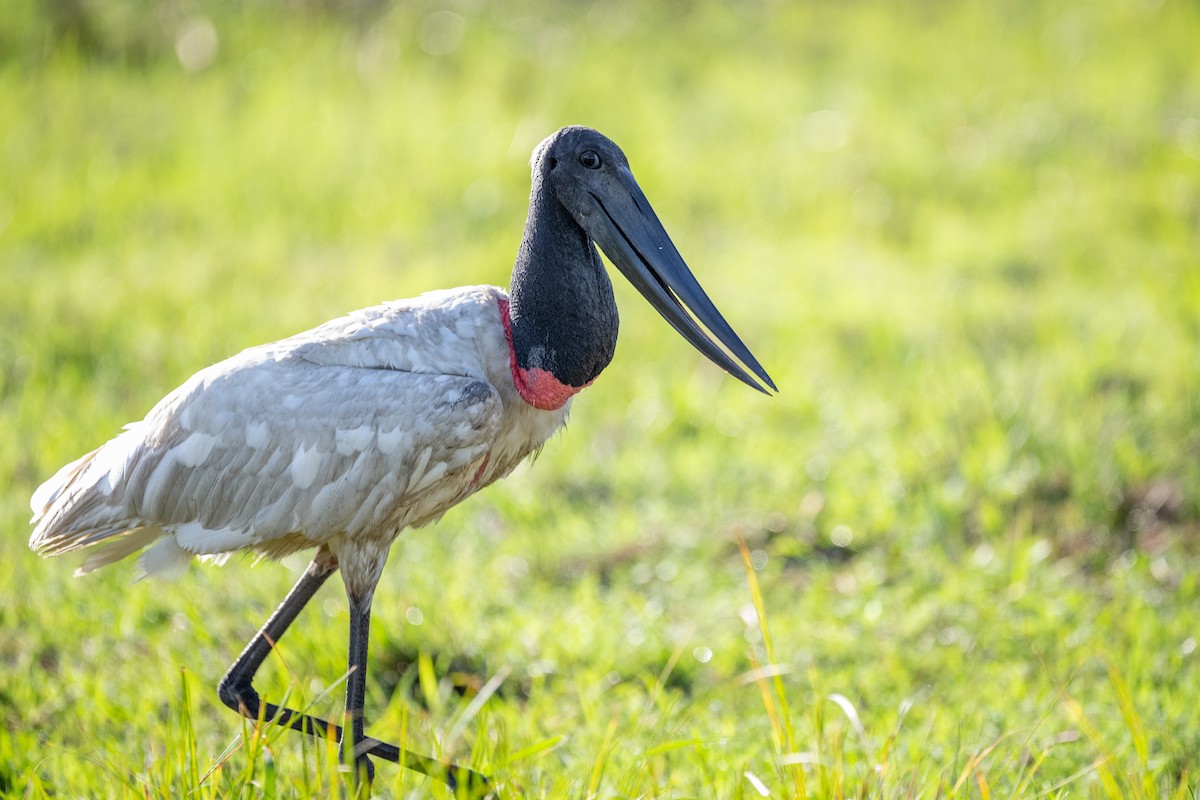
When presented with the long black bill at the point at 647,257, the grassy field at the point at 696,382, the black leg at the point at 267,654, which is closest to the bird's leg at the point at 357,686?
the black leg at the point at 267,654

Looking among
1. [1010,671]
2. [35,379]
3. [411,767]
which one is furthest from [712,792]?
[35,379]

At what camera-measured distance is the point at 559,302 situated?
293 cm

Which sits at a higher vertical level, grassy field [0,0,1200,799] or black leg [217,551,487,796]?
black leg [217,551,487,796]

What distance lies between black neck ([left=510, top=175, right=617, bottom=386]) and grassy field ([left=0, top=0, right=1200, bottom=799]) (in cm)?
64

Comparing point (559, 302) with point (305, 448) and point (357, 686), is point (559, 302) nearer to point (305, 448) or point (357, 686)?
point (305, 448)

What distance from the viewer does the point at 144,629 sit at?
3.87 m

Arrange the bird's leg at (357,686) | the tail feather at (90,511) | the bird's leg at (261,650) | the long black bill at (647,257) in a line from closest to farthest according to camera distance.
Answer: the bird's leg at (357,686) < the long black bill at (647,257) < the tail feather at (90,511) < the bird's leg at (261,650)

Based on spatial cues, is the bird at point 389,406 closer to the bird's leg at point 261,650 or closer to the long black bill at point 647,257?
the long black bill at point 647,257

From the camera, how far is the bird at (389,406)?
9.50 ft

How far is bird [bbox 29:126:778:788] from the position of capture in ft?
9.50

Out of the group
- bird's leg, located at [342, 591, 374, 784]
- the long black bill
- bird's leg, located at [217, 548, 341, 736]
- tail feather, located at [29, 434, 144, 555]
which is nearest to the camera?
bird's leg, located at [342, 591, 374, 784]

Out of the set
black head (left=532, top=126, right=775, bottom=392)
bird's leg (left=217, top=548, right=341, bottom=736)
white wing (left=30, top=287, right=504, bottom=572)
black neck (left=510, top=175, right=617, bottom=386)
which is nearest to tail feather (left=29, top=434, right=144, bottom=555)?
white wing (left=30, top=287, right=504, bottom=572)

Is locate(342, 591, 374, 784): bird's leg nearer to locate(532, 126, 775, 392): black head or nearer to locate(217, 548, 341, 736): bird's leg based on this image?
locate(217, 548, 341, 736): bird's leg

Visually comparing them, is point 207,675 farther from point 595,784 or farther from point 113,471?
point 595,784
